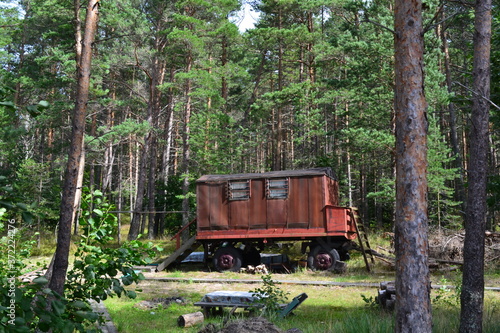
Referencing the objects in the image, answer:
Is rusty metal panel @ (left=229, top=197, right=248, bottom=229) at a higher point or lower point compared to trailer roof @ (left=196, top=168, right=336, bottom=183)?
lower

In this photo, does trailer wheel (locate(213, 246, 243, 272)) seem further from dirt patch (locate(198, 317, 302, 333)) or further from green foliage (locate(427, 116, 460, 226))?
dirt patch (locate(198, 317, 302, 333))

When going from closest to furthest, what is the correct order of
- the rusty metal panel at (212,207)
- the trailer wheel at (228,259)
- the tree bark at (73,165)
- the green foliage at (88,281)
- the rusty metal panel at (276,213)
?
the green foliage at (88,281) → the tree bark at (73,165) → the rusty metal panel at (276,213) → the trailer wheel at (228,259) → the rusty metal panel at (212,207)

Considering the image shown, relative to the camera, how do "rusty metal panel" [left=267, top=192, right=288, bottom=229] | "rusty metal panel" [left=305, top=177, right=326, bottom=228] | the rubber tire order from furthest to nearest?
the rubber tire < "rusty metal panel" [left=267, top=192, right=288, bottom=229] < "rusty metal panel" [left=305, top=177, right=326, bottom=228]

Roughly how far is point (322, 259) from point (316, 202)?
6.77ft

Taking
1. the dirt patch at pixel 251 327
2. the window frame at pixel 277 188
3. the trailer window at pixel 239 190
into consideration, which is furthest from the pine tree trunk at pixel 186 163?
the dirt patch at pixel 251 327

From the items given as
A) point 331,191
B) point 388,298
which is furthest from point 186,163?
point 388,298

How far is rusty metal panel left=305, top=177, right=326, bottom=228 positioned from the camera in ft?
52.3

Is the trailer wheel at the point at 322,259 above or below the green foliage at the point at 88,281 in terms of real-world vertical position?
below

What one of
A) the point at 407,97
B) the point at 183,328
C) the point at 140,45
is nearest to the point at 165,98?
the point at 140,45

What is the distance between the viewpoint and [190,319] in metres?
8.68

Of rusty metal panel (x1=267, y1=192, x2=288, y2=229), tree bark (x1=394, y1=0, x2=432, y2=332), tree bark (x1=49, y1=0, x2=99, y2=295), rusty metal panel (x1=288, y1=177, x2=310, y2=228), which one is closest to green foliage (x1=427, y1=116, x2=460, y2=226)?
rusty metal panel (x1=288, y1=177, x2=310, y2=228)

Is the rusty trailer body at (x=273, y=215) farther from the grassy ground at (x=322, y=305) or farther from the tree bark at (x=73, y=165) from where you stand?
the tree bark at (x=73, y=165)

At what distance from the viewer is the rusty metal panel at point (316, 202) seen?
1593cm

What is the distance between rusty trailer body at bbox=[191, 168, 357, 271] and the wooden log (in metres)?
7.60
